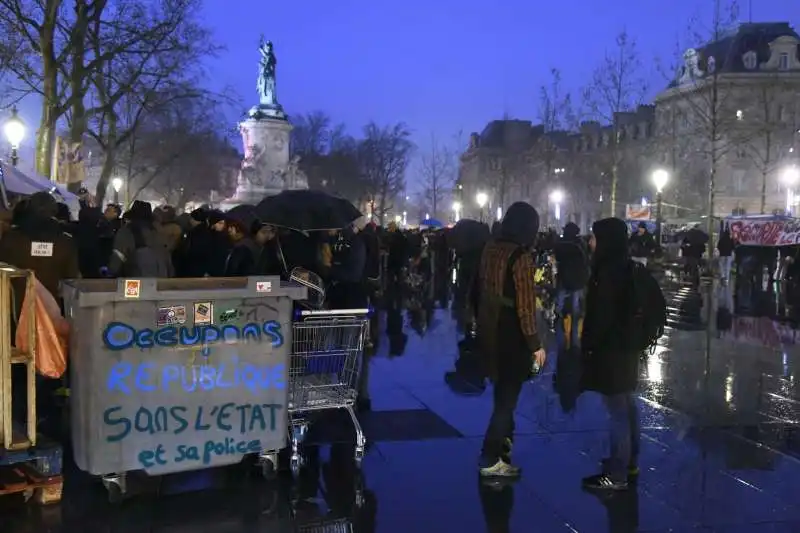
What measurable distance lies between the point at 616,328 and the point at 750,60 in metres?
61.4

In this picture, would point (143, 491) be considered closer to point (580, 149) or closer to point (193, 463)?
point (193, 463)

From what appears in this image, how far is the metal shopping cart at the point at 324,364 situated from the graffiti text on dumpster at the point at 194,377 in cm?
31

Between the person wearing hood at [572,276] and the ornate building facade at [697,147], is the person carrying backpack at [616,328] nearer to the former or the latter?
the person wearing hood at [572,276]

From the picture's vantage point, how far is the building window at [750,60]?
193 ft

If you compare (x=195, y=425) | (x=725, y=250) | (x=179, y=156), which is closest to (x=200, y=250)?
(x=195, y=425)

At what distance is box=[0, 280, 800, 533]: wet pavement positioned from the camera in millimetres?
4801

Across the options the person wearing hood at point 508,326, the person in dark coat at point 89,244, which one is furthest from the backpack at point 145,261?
the person wearing hood at point 508,326

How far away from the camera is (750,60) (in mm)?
59000

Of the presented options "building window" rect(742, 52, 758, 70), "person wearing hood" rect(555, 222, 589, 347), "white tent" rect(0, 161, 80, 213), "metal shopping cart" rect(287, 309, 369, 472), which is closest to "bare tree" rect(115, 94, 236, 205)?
"white tent" rect(0, 161, 80, 213)

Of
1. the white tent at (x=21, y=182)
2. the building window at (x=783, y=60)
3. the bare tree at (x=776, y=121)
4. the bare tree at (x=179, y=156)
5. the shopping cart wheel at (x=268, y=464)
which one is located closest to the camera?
the shopping cart wheel at (x=268, y=464)

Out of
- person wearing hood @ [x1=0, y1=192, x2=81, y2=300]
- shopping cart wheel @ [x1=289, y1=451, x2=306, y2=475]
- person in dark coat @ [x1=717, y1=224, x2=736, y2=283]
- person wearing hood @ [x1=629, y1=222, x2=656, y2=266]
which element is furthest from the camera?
person in dark coat @ [x1=717, y1=224, x2=736, y2=283]

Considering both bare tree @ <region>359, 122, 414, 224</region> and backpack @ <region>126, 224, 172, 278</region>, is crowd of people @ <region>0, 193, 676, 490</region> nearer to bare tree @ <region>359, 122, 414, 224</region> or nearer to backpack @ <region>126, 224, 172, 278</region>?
backpack @ <region>126, 224, 172, 278</region>

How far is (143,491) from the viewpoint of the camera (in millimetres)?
5281

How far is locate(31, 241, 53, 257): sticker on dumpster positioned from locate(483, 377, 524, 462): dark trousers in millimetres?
4151
